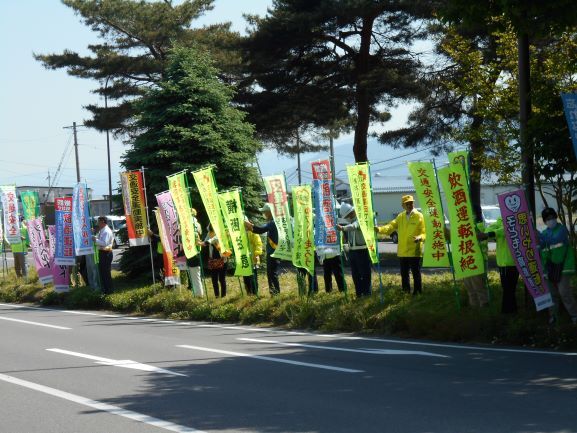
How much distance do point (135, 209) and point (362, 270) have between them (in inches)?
278

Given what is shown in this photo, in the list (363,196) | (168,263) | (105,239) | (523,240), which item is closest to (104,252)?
(105,239)

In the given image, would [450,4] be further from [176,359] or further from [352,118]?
[352,118]

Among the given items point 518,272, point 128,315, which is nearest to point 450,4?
point 518,272

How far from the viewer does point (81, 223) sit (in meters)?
21.0

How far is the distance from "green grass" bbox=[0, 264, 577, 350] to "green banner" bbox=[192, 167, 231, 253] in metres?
1.40

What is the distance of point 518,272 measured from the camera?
12430 mm

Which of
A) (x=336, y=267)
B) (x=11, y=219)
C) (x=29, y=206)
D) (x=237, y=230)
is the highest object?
(x=29, y=206)

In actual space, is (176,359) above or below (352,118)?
below

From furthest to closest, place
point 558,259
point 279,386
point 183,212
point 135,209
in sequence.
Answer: point 135,209
point 183,212
point 558,259
point 279,386

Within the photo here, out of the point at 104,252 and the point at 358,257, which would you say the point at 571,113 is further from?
the point at 104,252

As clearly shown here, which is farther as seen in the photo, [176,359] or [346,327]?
[346,327]

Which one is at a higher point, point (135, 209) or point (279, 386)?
point (135, 209)

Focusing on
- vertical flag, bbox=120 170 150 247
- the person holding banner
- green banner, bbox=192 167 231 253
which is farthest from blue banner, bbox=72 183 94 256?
the person holding banner

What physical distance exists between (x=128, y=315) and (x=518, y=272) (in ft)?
31.6
